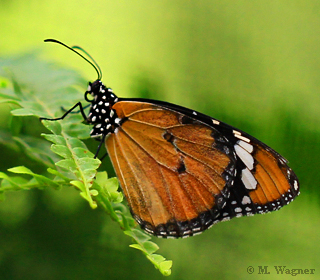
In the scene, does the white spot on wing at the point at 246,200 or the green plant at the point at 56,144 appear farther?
the white spot on wing at the point at 246,200

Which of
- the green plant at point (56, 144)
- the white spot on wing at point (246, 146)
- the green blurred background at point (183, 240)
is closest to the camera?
the green plant at point (56, 144)

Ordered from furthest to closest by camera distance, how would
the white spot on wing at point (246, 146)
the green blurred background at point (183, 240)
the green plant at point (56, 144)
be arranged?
the white spot on wing at point (246, 146) < the green blurred background at point (183, 240) < the green plant at point (56, 144)

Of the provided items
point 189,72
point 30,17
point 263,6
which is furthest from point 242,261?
point 263,6

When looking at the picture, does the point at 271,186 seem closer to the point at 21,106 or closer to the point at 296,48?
the point at 21,106

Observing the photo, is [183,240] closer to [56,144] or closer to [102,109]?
[102,109]

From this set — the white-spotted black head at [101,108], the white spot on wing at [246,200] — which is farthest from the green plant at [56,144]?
the white spot on wing at [246,200]

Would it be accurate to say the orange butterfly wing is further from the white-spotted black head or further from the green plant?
the green plant

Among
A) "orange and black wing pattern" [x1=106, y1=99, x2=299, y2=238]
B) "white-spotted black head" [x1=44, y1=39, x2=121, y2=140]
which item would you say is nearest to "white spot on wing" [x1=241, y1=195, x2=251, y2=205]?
"orange and black wing pattern" [x1=106, y1=99, x2=299, y2=238]

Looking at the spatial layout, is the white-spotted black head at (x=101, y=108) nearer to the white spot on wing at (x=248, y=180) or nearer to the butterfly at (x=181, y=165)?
the butterfly at (x=181, y=165)
